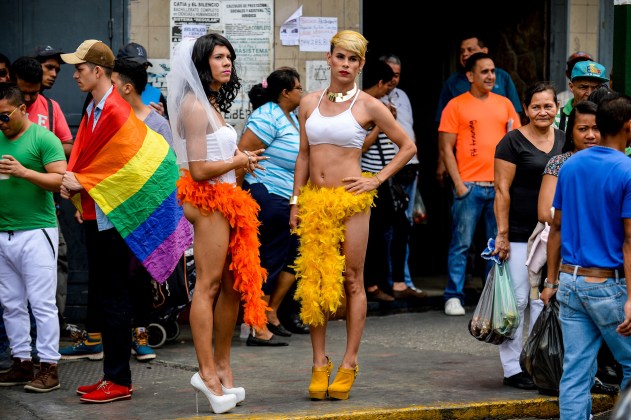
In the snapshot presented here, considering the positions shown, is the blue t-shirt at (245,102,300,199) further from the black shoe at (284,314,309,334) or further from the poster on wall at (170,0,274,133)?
the black shoe at (284,314,309,334)

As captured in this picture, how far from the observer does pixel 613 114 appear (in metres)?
6.09

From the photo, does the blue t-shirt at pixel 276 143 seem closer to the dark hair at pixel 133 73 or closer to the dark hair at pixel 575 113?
the dark hair at pixel 133 73

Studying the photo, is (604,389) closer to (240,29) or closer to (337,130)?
(337,130)

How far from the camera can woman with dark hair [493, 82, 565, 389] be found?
25.6 feet

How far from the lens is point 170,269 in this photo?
776 centimetres

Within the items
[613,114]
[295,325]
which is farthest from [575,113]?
[295,325]

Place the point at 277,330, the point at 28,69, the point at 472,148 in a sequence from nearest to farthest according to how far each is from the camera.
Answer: the point at 28,69 → the point at 277,330 → the point at 472,148

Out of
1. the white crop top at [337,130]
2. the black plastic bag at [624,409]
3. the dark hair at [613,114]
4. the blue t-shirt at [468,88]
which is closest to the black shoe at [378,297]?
the blue t-shirt at [468,88]

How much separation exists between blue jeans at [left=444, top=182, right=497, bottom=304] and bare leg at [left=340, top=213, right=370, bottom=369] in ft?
11.7

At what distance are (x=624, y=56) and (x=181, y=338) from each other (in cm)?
435

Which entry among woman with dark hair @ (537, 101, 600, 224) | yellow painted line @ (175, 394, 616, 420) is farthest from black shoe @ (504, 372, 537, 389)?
woman with dark hair @ (537, 101, 600, 224)

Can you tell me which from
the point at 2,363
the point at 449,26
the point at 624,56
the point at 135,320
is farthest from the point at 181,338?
the point at 449,26

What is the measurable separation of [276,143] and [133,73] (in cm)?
140

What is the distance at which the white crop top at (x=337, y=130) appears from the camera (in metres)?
7.30
